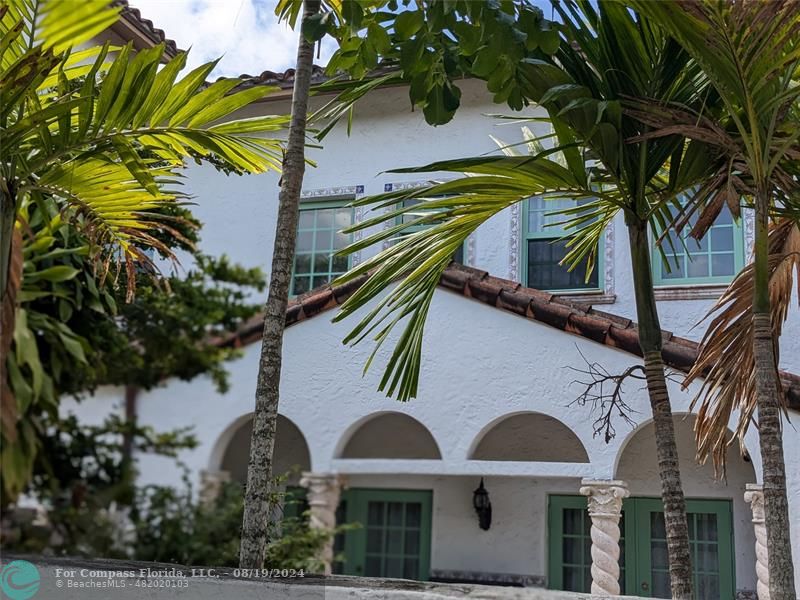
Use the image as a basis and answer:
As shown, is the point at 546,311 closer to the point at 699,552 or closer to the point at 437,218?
the point at 699,552

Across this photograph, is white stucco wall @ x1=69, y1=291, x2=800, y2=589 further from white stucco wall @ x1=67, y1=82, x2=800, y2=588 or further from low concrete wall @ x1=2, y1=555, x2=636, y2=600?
low concrete wall @ x1=2, y1=555, x2=636, y2=600

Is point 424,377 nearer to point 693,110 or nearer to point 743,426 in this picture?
point 743,426

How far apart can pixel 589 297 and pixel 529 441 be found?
97cm

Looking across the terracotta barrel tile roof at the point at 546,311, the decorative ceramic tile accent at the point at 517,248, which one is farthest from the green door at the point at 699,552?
the decorative ceramic tile accent at the point at 517,248

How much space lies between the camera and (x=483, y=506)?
6.53 meters

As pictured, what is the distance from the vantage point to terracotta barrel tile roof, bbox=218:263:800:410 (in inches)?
206

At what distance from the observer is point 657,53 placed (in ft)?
12.9

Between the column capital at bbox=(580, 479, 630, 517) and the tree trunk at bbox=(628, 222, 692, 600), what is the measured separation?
136 centimetres

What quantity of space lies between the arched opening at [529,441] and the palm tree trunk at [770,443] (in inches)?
79.8

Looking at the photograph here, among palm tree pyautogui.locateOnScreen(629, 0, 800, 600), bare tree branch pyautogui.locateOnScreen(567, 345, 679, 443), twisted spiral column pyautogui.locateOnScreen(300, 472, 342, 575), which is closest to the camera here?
palm tree pyautogui.locateOnScreen(629, 0, 800, 600)

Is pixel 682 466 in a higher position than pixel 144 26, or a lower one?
lower

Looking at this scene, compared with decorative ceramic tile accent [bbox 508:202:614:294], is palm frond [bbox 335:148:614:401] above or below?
below

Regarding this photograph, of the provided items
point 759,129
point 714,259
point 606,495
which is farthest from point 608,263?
point 759,129

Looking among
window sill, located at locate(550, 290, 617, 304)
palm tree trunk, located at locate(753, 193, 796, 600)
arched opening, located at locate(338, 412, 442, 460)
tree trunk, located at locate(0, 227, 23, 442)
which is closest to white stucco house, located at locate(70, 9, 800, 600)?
window sill, located at locate(550, 290, 617, 304)
